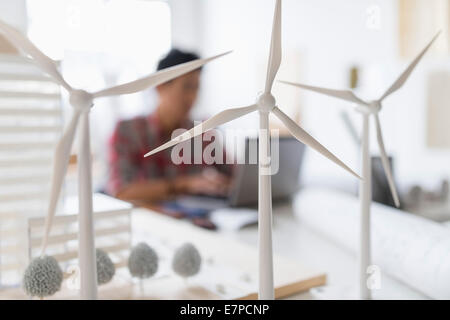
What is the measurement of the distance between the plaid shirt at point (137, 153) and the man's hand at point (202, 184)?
13 centimetres

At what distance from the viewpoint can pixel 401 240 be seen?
0.97m

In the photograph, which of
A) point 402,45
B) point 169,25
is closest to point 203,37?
point 169,25

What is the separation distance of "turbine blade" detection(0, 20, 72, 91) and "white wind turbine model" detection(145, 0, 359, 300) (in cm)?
22

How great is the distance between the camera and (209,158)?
2.68 ft

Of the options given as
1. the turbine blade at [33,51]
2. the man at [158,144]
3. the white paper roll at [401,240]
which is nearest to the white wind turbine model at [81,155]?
the turbine blade at [33,51]

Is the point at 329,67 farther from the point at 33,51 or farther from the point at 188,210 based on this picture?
the point at 33,51

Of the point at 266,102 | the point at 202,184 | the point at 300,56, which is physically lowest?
the point at 202,184

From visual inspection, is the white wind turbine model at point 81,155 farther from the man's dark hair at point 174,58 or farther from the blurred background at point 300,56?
the man's dark hair at point 174,58

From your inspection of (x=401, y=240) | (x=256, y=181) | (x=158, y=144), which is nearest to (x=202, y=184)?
(x=158, y=144)

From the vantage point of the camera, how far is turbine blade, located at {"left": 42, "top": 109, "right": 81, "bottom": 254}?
60 cm

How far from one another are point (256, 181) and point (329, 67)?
2.11 metres

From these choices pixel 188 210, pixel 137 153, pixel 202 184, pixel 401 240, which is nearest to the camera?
pixel 401 240
